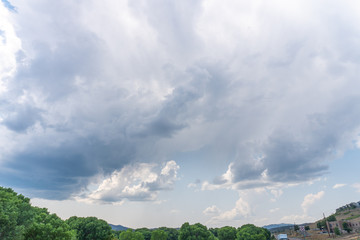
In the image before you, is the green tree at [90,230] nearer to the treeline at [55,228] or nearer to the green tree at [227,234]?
the treeline at [55,228]

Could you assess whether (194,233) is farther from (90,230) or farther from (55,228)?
(55,228)

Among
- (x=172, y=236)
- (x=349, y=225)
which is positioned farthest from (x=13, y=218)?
(x=349, y=225)

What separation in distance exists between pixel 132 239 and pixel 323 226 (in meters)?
154

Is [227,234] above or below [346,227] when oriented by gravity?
below

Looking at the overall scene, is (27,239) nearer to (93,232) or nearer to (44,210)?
(44,210)

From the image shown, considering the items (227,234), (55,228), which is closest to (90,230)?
(55,228)

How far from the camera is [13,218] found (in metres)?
29.9

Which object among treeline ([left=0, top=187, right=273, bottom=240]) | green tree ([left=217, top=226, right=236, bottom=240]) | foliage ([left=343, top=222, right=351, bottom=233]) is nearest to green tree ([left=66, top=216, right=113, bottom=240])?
treeline ([left=0, top=187, right=273, bottom=240])

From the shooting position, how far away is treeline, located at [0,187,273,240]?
30.2 metres

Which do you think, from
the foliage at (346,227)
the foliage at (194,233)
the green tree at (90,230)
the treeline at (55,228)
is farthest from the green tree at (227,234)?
the foliage at (346,227)

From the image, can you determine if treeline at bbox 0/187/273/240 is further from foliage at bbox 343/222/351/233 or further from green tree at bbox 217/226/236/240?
foliage at bbox 343/222/351/233

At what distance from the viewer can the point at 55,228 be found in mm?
37062

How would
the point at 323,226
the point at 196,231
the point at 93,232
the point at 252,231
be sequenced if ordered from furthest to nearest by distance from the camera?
the point at 323,226, the point at 252,231, the point at 196,231, the point at 93,232

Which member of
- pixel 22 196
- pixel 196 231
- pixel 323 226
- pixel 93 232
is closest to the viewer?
pixel 22 196
